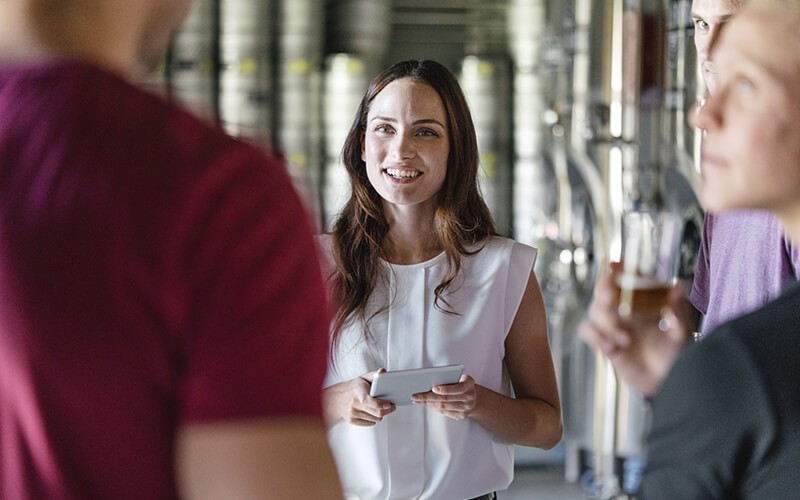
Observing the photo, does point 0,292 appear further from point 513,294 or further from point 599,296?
point 513,294

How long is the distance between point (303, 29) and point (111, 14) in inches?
193

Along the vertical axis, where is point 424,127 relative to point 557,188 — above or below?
above

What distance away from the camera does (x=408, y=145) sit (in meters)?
2.47

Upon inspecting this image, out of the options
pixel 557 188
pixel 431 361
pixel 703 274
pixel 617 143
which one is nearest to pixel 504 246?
pixel 431 361

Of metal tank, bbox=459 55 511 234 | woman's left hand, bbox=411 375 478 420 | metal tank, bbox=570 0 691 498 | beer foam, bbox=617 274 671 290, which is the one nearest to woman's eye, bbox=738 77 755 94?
Answer: beer foam, bbox=617 274 671 290

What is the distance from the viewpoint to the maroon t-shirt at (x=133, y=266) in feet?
2.52

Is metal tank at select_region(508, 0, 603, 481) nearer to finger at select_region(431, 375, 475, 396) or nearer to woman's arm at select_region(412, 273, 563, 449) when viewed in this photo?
woman's arm at select_region(412, 273, 563, 449)

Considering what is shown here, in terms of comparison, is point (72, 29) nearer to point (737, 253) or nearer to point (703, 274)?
point (737, 253)

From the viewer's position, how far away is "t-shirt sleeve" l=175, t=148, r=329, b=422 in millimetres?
773

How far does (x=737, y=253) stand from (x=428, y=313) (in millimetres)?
767

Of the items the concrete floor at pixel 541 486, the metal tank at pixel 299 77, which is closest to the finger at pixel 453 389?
the concrete floor at pixel 541 486

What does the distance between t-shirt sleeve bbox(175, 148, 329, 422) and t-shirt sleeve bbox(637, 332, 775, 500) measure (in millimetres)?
491

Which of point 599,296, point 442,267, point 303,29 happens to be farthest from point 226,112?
point 599,296

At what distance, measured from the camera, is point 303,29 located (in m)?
5.59
